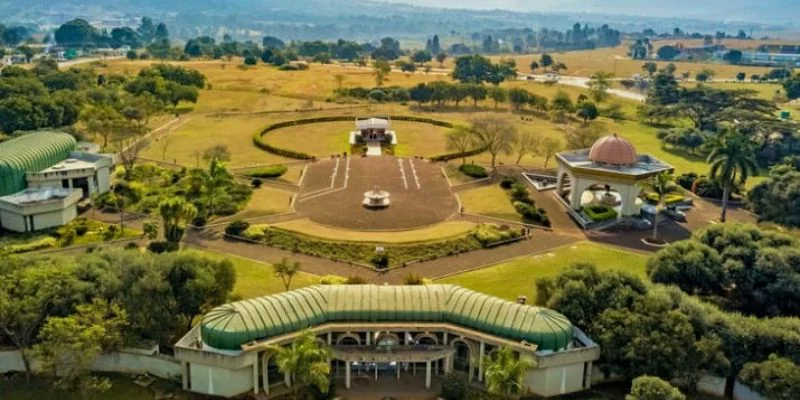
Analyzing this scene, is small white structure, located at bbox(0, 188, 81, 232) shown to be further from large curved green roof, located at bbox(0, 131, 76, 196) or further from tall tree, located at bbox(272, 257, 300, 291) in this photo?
tall tree, located at bbox(272, 257, 300, 291)

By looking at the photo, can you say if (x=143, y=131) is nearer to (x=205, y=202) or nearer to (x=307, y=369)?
(x=205, y=202)

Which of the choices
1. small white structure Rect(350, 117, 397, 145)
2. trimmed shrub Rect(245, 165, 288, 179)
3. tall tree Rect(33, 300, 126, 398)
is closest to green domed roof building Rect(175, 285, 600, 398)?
tall tree Rect(33, 300, 126, 398)

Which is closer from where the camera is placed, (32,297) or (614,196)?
(32,297)

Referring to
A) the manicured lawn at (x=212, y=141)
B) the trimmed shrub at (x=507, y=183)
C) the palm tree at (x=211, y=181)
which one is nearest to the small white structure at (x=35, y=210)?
the palm tree at (x=211, y=181)

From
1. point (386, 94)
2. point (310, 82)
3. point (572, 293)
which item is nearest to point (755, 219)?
point (572, 293)

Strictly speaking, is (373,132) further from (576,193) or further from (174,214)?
(174,214)

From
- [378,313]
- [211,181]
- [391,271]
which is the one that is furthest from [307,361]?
[211,181]
